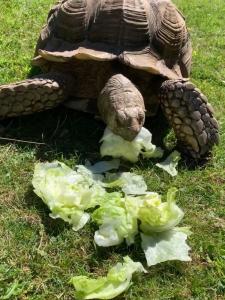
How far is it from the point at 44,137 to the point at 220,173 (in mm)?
1614

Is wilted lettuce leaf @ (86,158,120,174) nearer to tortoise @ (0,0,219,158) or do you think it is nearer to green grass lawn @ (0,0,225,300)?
green grass lawn @ (0,0,225,300)

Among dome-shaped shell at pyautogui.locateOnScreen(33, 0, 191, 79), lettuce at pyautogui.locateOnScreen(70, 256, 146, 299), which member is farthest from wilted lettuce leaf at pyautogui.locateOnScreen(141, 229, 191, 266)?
dome-shaped shell at pyautogui.locateOnScreen(33, 0, 191, 79)

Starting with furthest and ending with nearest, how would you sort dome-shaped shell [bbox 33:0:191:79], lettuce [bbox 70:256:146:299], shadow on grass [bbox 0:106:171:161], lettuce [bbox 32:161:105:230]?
dome-shaped shell [bbox 33:0:191:79] < shadow on grass [bbox 0:106:171:161] < lettuce [bbox 32:161:105:230] < lettuce [bbox 70:256:146:299]

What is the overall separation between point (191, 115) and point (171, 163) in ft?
1.48

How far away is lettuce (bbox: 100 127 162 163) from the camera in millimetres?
4445

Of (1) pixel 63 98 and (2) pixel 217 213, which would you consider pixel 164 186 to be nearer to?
(2) pixel 217 213

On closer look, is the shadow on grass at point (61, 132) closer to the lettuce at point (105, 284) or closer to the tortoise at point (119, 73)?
the tortoise at point (119, 73)

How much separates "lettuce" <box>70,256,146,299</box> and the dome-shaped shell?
2.01m

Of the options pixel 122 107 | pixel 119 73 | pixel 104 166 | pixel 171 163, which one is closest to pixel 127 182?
pixel 104 166

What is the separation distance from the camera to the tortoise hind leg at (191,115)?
14.9 feet

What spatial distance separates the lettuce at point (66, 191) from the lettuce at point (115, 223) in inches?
4.6

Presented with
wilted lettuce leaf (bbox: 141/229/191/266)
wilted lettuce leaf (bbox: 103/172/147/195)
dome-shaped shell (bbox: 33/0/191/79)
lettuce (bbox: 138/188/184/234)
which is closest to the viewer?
wilted lettuce leaf (bbox: 141/229/191/266)

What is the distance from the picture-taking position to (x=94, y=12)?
4.94 m

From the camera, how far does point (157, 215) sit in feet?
12.1
